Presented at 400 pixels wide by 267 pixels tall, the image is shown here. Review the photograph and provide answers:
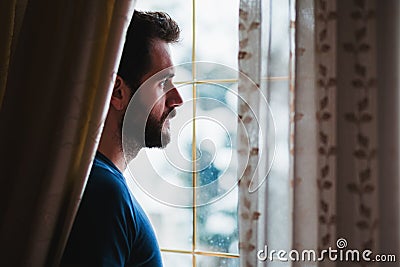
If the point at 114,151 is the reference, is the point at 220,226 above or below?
below

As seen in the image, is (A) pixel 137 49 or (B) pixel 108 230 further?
(A) pixel 137 49

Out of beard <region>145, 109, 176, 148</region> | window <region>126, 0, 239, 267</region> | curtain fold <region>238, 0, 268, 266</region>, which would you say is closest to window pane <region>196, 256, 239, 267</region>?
window <region>126, 0, 239, 267</region>

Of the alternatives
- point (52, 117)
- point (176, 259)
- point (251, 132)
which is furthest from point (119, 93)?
point (176, 259)

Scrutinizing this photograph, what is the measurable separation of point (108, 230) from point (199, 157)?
0.45 meters

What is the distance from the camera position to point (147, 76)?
1.46 meters

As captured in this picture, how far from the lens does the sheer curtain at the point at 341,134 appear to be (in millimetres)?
1167

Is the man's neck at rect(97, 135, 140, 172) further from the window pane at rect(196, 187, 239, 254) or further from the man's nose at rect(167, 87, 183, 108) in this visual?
the window pane at rect(196, 187, 239, 254)

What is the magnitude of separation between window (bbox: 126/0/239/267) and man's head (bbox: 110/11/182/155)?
0.11m

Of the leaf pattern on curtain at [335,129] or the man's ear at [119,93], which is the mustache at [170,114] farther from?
the leaf pattern on curtain at [335,129]

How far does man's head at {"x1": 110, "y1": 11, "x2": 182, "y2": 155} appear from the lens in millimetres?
1451

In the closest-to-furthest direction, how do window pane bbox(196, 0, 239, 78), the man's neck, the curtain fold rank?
the curtain fold
the man's neck
window pane bbox(196, 0, 239, 78)

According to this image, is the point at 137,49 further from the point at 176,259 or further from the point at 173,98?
the point at 176,259

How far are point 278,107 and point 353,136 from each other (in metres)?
0.19

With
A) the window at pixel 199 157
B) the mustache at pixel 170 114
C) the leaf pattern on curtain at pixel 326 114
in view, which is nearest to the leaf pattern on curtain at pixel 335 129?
the leaf pattern on curtain at pixel 326 114
